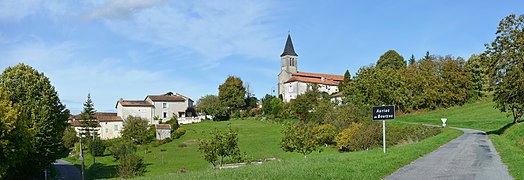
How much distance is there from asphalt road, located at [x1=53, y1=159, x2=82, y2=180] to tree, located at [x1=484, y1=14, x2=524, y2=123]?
1444 inches

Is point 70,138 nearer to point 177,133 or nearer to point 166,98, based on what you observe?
point 177,133

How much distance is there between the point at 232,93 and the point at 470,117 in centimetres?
5447

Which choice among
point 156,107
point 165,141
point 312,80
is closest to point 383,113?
point 165,141

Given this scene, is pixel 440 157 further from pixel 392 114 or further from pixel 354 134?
pixel 354 134

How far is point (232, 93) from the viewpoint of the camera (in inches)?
4040

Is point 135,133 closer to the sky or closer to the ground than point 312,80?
closer to the ground

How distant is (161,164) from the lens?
151 feet

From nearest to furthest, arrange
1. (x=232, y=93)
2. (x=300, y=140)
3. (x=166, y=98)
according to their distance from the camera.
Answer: (x=300, y=140), (x=166, y=98), (x=232, y=93)

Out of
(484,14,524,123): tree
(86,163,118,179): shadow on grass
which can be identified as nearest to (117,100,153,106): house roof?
(86,163,118,179): shadow on grass

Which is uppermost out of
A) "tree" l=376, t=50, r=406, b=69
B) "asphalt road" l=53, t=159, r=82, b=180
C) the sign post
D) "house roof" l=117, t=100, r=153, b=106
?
"tree" l=376, t=50, r=406, b=69

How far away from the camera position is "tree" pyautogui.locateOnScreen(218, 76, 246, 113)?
10144 cm

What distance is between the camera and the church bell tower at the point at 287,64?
413 ft

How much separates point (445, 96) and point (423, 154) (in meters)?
56.5

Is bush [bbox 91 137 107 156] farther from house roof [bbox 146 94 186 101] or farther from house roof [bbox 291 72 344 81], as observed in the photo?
house roof [bbox 291 72 344 81]
